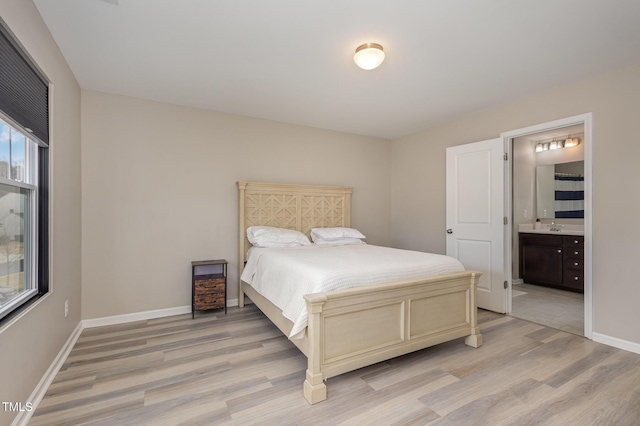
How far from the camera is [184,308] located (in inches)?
138

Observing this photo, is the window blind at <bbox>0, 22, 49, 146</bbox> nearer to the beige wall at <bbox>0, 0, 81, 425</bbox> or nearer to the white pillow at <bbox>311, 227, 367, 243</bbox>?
the beige wall at <bbox>0, 0, 81, 425</bbox>

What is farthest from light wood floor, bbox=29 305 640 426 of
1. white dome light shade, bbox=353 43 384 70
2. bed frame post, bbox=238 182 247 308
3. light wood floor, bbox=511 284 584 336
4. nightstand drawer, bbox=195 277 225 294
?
white dome light shade, bbox=353 43 384 70

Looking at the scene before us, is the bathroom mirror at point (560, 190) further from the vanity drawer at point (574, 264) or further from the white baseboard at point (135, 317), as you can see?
the white baseboard at point (135, 317)

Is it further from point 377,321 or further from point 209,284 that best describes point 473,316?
point 209,284

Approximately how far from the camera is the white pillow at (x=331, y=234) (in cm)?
397

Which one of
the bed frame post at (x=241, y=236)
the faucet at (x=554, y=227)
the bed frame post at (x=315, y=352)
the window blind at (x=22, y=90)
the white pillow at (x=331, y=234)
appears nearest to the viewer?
the window blind at (x=22, y=90)

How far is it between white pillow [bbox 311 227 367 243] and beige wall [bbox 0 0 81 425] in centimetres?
256

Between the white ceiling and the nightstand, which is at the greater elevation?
the white ceiling

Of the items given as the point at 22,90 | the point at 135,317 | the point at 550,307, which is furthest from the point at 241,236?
the point at 550,307

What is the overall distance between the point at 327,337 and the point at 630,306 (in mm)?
2693

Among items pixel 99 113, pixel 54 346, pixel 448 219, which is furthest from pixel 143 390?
pixel 448 219

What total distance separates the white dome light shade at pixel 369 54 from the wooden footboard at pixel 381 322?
1.68 m

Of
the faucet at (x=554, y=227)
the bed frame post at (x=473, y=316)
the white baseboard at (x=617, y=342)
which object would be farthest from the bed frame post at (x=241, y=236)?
the faucet at (x=554, y=227)

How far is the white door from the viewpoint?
349 cm
